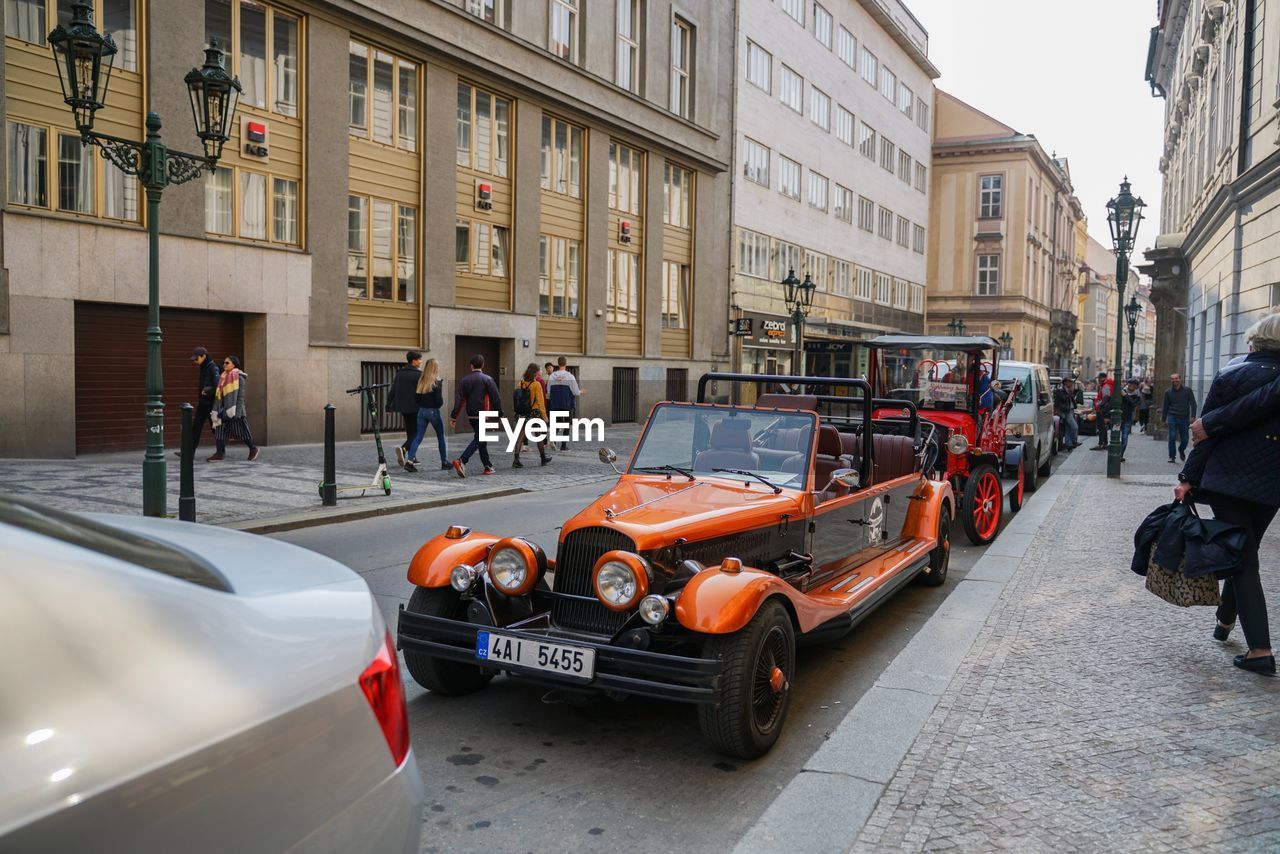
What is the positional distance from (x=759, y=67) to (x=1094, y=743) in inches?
1435

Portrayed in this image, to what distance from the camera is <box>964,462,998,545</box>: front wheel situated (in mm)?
9977

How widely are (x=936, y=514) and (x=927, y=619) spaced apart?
43.7 inches

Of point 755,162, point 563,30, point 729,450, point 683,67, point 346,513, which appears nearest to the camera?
point 729,450

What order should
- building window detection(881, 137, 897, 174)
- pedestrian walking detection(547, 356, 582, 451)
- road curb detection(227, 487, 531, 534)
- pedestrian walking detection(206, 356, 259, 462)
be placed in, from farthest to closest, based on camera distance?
building window detection(881, 137, 897, 174) < pedestrian walking detection(547, 356, 582, 451) < pedestrian walking detection(206, 356, 259, 462) < road curb detection(227, 487, 531, 534)

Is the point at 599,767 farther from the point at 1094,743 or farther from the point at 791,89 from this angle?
the point at 791,89

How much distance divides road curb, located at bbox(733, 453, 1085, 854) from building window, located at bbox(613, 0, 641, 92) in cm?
2480

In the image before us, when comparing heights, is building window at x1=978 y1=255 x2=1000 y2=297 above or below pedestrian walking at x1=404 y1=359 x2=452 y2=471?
above

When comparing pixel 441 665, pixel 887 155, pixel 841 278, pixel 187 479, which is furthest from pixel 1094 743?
pixel 887 155

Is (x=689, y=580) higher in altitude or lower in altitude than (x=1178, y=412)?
lower

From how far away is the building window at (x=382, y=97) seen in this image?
66.0ft

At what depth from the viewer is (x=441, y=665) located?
496 cm

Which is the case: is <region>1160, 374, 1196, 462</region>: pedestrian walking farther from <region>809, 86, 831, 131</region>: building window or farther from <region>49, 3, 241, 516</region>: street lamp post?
<region>809, 86, 831, 131</region>: building window

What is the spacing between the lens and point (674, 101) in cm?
3186

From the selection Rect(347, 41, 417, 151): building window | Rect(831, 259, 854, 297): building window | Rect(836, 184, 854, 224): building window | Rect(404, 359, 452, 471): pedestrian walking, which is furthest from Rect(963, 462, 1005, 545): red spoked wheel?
Rect(836, 184, 854, 224): building window
